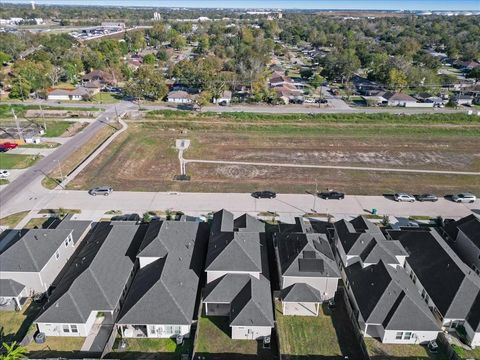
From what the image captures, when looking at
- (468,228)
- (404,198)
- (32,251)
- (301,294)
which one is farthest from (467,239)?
(32,251)

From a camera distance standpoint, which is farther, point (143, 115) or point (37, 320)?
point (143, 115)

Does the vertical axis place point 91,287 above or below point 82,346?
above

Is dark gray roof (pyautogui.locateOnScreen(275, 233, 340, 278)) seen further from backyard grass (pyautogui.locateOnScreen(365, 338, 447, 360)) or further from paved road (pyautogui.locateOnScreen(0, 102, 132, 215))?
paved road (pyautogui.locateOnScreen(0, 102, 132, 215))

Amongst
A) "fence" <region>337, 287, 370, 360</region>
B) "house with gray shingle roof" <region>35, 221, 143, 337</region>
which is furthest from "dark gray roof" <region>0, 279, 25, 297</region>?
"fence" <region>337, 287, 370, 360</region>

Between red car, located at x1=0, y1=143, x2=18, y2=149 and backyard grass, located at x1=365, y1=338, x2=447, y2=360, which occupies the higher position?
backyard grass, located at x1=365, y1=338, x2=447, y2=360

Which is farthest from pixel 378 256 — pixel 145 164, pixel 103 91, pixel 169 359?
pixel 103 91

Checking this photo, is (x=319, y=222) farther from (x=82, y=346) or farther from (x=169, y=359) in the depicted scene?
(x=82, y=346)
